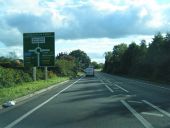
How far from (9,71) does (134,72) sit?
169 feet

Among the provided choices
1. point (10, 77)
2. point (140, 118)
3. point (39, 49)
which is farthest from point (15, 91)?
point (39, 49)

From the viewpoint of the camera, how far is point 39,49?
5272cm

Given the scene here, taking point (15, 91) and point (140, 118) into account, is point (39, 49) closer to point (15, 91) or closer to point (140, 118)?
point (15, 91)

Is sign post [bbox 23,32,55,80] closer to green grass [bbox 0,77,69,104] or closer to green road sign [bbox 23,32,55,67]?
green road sign [bbox 23,32,55,67]

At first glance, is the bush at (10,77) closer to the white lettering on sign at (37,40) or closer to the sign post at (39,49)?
the sign post at (39,49)

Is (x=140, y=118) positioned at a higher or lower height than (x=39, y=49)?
lower

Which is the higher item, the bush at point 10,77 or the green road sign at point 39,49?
the green road sign at point 39,49

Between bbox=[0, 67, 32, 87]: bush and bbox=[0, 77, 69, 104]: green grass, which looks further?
bbox=[0, 67, 32, 87]: bush

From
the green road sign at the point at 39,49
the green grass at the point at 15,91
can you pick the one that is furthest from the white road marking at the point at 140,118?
the green road sign at the point at 39,49

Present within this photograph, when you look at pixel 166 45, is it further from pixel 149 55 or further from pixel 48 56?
pixel 48 56

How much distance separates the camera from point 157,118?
1544cm

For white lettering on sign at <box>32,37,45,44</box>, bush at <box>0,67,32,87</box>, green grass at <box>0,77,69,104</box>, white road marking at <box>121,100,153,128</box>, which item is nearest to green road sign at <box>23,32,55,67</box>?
white lettering on sign at <box>32,37,45,44</box>

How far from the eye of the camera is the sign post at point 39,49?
5269cm

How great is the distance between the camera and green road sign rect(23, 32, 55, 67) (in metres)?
52.7
